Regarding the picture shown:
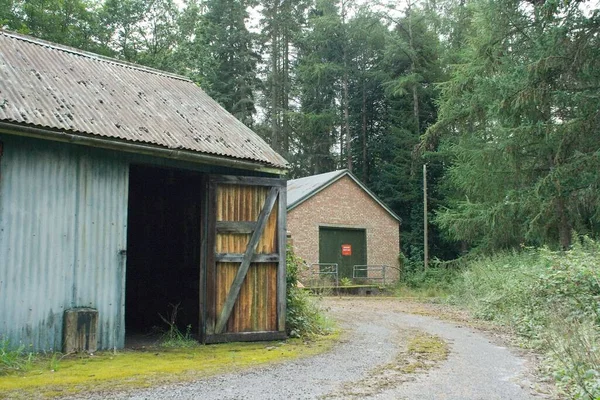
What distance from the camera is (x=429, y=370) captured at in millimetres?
6895

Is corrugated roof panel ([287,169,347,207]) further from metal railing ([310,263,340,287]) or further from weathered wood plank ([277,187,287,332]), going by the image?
weathered wood plank ([277,187,287,332])

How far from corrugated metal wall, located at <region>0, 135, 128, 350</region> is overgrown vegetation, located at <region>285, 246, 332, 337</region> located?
2.83 meters

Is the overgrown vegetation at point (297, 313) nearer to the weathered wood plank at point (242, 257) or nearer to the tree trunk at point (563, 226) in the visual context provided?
the weathered wood plank at point (242, 257)

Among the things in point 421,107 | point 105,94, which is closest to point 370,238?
point 421,107

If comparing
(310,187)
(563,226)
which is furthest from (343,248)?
(563,226)

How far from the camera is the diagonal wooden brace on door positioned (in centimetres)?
858

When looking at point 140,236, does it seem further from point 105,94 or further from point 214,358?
point 214,358

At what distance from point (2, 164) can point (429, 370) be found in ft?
19.0

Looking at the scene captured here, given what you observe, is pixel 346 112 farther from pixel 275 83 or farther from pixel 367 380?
pixel 367 380

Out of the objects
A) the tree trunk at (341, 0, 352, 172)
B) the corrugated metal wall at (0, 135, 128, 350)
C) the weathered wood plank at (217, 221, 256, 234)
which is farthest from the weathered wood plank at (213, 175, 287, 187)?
the tree trunk at (341, 0, 352, 172)

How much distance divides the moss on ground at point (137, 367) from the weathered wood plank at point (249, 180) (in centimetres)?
247

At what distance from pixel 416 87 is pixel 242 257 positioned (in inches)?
1207

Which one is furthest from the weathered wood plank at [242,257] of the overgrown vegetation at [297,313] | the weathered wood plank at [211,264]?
the overgrown vegetation at [297,313]

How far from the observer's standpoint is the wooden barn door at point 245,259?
28.2 ft
